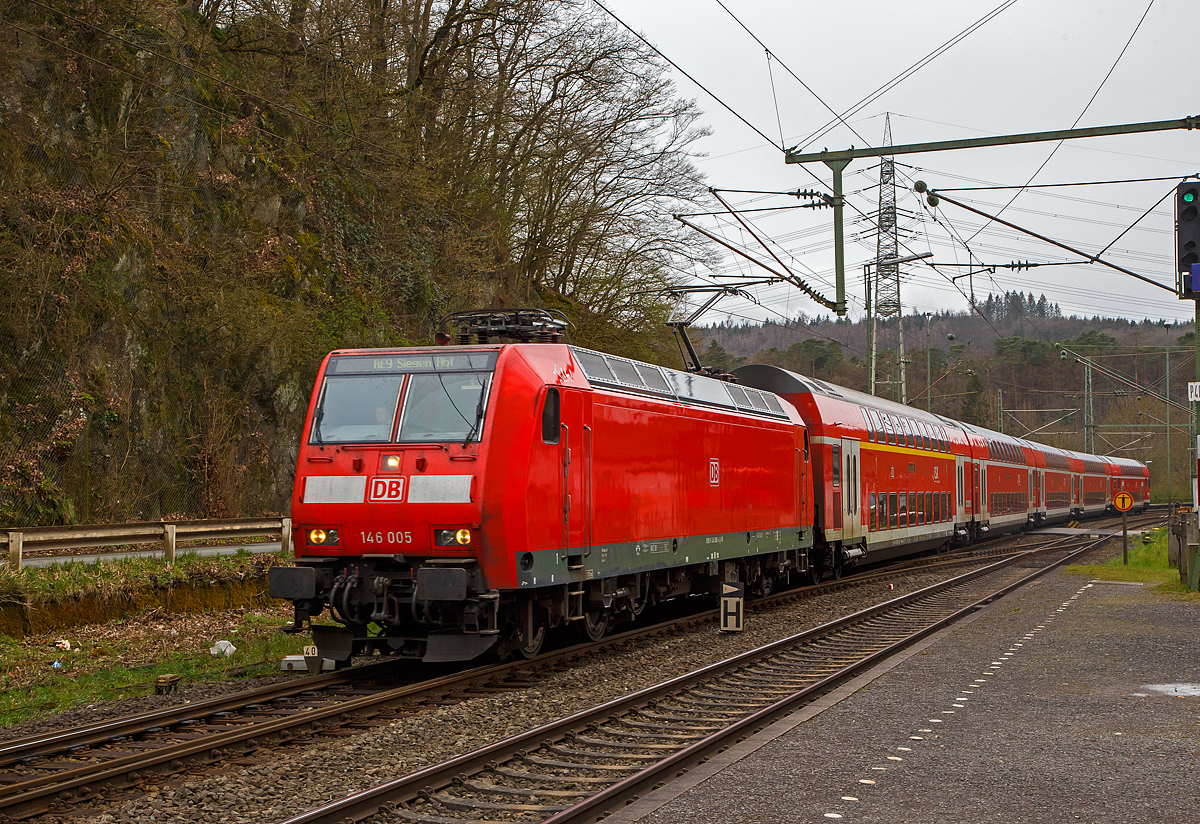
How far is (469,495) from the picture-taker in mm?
10516

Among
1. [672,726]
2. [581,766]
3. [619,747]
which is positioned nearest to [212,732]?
[581,766]

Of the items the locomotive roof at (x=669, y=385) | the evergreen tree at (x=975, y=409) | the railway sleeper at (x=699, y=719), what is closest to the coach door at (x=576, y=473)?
the locomotive roof at (x=669, y=385)

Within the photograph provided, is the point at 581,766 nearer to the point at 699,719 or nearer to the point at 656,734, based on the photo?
the point at 656,734

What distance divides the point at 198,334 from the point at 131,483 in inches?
135

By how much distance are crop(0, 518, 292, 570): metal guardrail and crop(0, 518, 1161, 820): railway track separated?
5347mm

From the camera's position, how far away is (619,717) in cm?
925

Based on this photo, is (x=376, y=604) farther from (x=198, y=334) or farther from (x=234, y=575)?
(x=198, y=334)

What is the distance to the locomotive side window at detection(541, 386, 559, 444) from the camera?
11.2m

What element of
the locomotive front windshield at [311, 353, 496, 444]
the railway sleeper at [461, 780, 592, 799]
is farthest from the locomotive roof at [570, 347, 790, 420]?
the railway sleeper at [461, 780, 592, 799]

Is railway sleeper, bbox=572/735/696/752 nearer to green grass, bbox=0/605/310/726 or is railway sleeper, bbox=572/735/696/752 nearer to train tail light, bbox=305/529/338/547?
train tail light, bbox=305/529/338/547

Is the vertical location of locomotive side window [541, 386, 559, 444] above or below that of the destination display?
below

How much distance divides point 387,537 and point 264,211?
14.8 metres

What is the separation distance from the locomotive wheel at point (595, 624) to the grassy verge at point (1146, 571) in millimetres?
10832

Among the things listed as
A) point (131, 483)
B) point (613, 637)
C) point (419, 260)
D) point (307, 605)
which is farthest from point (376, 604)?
point (419, 260)
